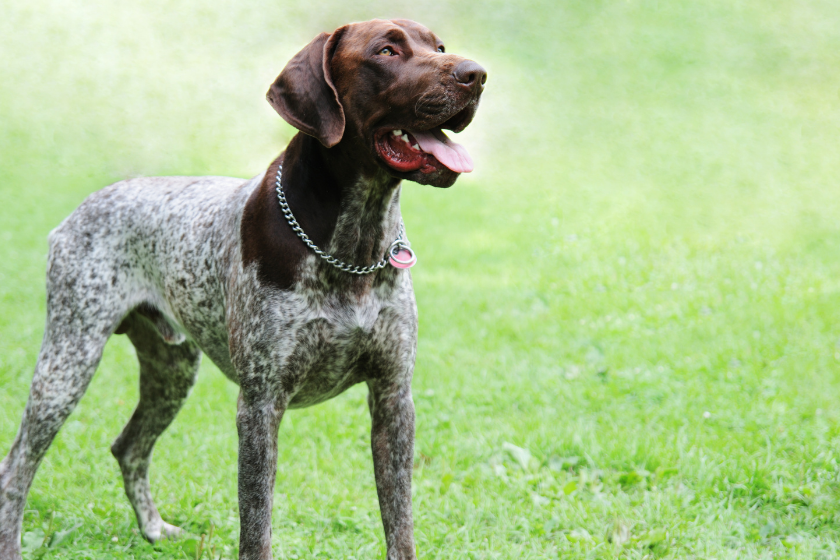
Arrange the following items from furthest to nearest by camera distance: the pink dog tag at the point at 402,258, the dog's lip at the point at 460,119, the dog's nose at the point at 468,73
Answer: the pink dog tag at the point at 402,258, the dog's lip at the point at 460,119, the dog's nose at the point at 468,73

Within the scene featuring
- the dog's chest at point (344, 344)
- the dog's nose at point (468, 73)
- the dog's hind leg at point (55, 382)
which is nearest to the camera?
the dog's nose at point (468, 73)

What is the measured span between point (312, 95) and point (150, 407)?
2102 millimetres

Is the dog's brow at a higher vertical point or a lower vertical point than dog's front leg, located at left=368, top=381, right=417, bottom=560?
higher

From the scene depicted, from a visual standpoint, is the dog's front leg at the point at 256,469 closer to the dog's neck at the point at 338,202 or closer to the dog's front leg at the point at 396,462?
the dog's front leg at the point at 396,462

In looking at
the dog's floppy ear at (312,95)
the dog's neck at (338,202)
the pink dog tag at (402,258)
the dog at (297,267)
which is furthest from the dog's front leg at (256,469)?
the dog's floppy ear at (312,95)

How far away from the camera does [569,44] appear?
16.6m

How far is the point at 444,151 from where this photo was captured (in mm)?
3002

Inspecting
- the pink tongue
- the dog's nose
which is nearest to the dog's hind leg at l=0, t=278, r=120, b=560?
the pink tongue

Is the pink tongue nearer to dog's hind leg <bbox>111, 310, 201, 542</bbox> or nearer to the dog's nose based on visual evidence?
the dog's nose

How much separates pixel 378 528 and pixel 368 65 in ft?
7.90

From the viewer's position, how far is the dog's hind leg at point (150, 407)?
435 centimetres

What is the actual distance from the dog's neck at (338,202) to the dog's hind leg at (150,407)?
1.40 m

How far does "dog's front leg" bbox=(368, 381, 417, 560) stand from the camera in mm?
3439

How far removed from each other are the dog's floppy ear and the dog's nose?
18.4 inches
